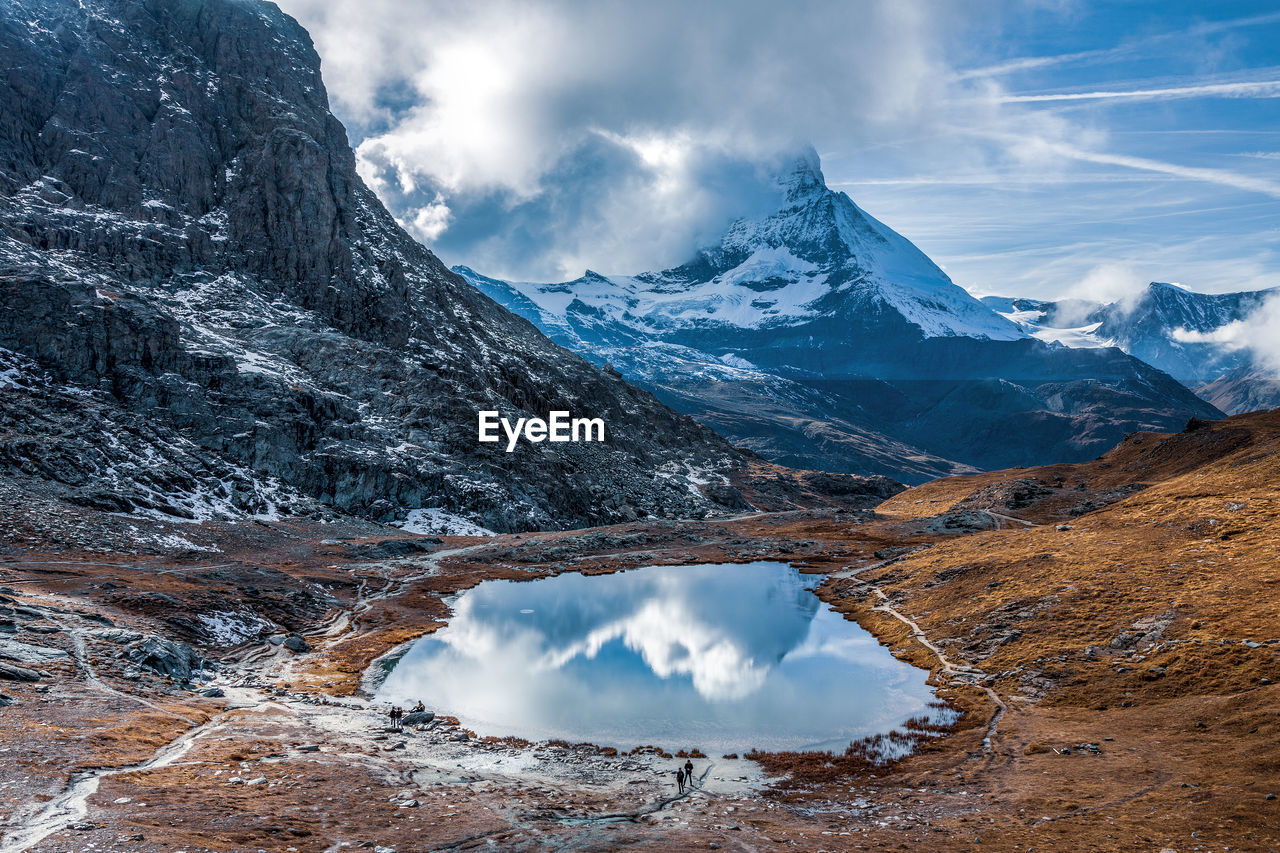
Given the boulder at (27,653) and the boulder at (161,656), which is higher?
the boulder at (27,653)

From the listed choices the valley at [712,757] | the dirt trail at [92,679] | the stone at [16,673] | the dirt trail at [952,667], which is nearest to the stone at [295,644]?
the valley at [712,757]

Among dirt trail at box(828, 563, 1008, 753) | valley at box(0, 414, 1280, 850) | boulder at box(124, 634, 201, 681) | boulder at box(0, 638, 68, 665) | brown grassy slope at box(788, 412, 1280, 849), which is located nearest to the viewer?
valley at box(0, 414, 1280, 850)

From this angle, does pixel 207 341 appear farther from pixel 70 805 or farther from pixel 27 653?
pixel 70 805

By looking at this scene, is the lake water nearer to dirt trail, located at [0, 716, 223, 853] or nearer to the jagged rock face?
dirt trail, located at [0, 716, 223, 853]

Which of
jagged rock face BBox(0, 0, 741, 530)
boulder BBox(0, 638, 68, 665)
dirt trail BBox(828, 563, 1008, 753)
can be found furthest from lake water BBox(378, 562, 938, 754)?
jagged rock face BBox(0, 0, 741, 530)

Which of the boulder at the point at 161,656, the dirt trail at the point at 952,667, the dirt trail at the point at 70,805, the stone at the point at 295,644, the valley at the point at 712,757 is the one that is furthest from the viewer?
the stone at the point at 295,644

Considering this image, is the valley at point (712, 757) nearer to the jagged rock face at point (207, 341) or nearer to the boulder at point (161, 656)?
the boulder at point (161, 656)

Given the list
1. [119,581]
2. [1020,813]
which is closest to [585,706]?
[1020,813]

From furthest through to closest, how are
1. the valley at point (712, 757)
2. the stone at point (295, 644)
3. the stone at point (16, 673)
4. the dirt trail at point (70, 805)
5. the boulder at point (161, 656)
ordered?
the stone at point (295, 644) → the boulder at point (161, 656) → the stone at point (16, 673) → the valley at point (712, 757) → the dirt trail at point (70, 805)
